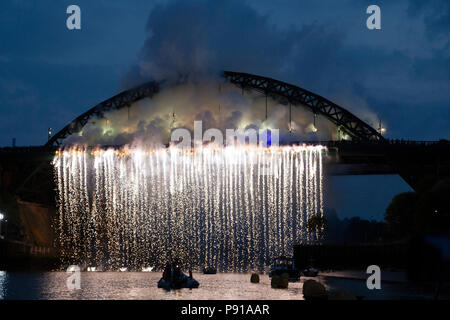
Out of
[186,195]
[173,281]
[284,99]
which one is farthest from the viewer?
[284,99]

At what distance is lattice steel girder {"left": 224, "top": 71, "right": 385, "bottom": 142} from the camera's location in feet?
475

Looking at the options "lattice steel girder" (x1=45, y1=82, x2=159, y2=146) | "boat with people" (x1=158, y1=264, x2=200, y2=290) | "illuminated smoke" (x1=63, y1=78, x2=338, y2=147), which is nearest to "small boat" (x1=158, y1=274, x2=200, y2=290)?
"boat with people" (x1=158, y1=264, x2=200, y2=290)

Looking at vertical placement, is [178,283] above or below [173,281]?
below

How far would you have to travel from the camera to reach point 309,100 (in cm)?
14650

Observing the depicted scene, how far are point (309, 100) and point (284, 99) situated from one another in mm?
5508

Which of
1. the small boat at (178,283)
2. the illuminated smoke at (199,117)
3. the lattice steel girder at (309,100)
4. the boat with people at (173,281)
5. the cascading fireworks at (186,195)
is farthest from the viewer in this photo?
the lattice steel girder at (309,100)

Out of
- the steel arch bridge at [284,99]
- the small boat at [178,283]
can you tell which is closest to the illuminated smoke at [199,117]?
the steel arch bridge at [284,99]

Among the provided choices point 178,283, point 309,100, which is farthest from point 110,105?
point 178,283

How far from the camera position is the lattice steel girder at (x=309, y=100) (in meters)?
145

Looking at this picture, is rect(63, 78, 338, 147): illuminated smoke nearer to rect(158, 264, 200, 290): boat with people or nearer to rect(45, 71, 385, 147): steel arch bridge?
rect(45, 71, 385, 147): steel arch bridge

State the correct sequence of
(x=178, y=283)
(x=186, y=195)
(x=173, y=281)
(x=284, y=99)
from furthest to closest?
(x=284, y=99), (x=186, y=195), (x=178, y=283), (x=173, y=281)

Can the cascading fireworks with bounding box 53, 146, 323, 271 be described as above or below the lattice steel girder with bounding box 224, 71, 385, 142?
below

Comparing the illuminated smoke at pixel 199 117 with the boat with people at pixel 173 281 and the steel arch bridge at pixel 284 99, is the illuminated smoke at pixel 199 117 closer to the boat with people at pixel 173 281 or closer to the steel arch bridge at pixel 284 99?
the steel arch bridge at pixel 284 99

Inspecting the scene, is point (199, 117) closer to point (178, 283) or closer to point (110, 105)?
point (110, 105)
